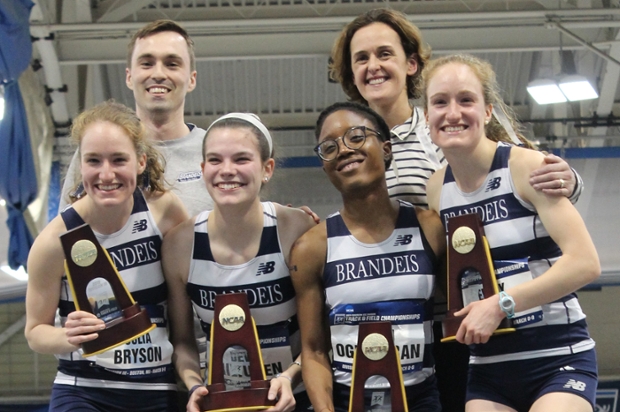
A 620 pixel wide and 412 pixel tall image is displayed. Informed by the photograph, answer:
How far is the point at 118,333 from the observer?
2.51 metres

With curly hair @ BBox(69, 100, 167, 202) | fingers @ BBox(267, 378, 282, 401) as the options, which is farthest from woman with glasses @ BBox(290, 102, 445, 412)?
curly hair @ BBox(69, 100, 167, 202)

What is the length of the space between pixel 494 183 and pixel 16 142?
5183mm

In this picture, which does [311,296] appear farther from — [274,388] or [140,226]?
[140,226]

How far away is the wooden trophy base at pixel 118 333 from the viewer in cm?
250

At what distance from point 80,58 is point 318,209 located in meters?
3.63

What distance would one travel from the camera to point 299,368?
8.85 feet

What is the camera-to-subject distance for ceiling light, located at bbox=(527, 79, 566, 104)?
8.31 m

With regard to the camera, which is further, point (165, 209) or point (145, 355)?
point (165, 209)

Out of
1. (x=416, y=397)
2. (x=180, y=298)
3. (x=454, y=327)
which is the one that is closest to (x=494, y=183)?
(x=454, y=327)

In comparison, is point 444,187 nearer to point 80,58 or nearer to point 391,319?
point 391,319

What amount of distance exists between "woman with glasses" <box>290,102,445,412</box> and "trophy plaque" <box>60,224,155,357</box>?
0.56 metres

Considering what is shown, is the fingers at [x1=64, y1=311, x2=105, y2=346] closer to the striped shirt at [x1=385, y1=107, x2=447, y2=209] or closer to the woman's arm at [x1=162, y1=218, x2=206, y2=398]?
the woman's arm at [x1=162, y1=218, x2=206, y2=398]

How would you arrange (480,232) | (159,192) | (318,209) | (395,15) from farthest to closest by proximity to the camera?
1. (318,209)
2. (395,15)
3. (159,192)
4. (480,232)

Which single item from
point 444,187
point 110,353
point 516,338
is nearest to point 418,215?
point 444,187
